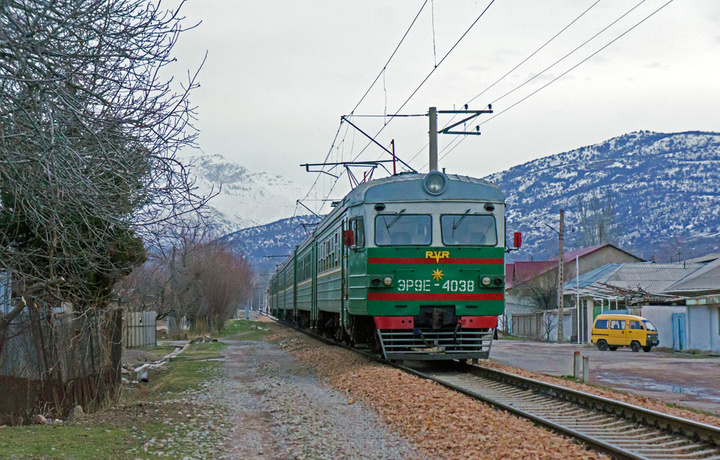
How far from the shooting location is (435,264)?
15.0 m

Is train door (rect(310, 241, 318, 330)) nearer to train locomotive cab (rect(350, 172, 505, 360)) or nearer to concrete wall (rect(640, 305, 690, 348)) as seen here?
train locomotive cab (rect(350, 172, 505, 360))

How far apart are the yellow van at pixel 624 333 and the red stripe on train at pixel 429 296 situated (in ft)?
62.5

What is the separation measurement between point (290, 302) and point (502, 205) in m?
22.4

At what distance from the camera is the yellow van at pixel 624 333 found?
32.0 m

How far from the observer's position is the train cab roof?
1534cm

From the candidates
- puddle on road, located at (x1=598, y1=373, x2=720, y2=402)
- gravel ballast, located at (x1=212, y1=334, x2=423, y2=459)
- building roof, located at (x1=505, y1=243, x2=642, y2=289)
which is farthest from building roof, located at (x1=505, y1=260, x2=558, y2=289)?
gravel ballast, located at (x1=212, y1=334, x2=423, y2=459)

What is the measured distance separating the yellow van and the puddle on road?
49.6ft

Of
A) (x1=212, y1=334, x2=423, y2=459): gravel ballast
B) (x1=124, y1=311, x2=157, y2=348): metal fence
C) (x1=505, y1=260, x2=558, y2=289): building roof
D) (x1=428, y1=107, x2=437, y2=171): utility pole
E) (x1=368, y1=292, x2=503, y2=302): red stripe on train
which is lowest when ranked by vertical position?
(x1=212, y1=334, x2=423, y2=459): gravel ballast

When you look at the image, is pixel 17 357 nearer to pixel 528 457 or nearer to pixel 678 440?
pixel 528 457

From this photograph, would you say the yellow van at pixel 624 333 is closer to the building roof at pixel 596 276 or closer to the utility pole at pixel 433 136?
the utility pole at pixel 433 136

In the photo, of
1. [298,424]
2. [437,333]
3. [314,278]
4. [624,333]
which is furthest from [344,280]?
[624,333]

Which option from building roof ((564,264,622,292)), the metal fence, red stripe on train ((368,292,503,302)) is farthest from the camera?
building roof ((564,264,622,292))

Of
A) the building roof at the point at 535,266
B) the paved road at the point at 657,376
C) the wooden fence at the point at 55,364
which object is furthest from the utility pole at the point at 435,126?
the building roof at the point at 535,266

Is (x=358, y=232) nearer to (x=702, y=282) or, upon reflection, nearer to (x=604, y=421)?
(x=604, y=421)
